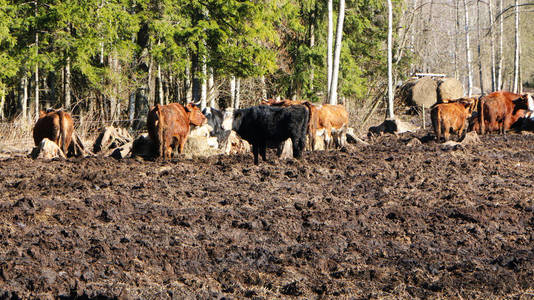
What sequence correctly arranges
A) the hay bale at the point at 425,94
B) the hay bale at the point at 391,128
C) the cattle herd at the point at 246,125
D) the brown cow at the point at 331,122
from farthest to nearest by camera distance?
the hay bale at the point at 425,94
the hay bale at the point at 391,128
the brown cow at the point at 331,122
the cattle herd at the point at 246,125

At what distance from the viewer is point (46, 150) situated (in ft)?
47.5

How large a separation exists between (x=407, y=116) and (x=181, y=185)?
2368cm

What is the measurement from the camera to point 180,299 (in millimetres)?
5078

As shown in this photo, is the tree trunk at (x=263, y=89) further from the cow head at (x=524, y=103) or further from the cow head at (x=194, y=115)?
the cow head at (x=194, y=115)

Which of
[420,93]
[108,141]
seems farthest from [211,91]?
[420,93]

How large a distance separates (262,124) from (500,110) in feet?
31.6

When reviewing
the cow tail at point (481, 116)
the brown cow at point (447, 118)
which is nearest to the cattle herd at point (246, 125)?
the brown cow at point (447, 118)

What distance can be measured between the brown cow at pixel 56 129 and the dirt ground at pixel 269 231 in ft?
8.63

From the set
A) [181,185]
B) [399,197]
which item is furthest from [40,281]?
[399,197]

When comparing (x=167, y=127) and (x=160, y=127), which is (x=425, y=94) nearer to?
(x=167, y=127)

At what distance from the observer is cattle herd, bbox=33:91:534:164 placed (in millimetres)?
13625

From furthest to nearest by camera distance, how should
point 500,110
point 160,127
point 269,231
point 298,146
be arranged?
point 500,110 → point 298,146 → point 160,127 → point 269,231

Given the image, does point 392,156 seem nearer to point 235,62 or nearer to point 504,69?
point 235,62

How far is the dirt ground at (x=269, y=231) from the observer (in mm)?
5520
